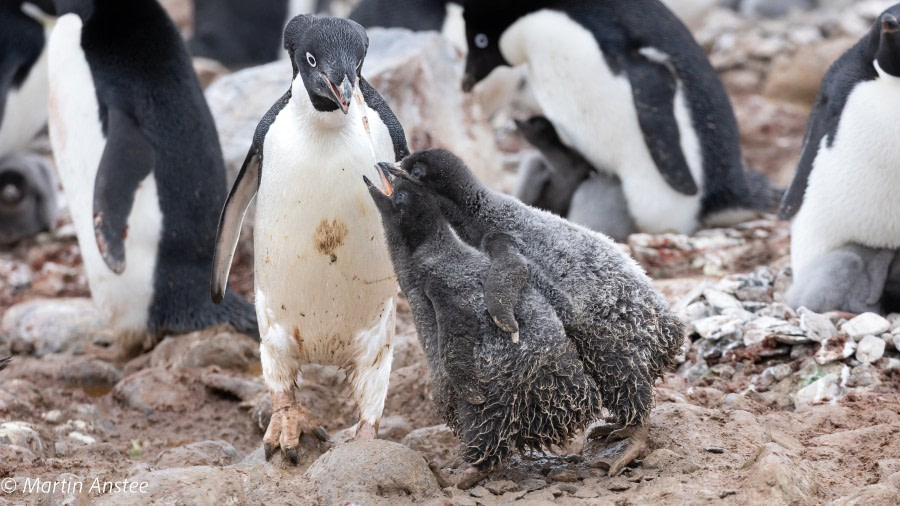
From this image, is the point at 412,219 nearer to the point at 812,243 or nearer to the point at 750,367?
the point at 750,367

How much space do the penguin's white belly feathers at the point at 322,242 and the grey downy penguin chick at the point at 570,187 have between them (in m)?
3.22

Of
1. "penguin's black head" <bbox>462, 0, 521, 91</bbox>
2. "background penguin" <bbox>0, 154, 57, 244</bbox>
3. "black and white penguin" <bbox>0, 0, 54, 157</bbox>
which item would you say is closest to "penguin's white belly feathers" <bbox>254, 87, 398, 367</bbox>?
"penguin's black head" <bbox>462, 0, 521, 91</bbox>

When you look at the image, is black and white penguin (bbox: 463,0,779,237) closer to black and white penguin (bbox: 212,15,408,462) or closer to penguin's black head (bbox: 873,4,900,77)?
penguin's black head (bbox: 873,4,900,77)

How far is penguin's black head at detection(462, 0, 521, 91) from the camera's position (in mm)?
7668

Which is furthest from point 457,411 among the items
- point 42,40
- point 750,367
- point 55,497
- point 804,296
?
point 42,40

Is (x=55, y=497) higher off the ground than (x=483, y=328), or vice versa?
(x=483, y=328)

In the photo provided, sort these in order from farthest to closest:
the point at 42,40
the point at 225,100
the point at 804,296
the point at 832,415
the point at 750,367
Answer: the point at 42,40 → the point at 225,100 → the point at 804,296 → the point at 750,367 → the point at 832,415

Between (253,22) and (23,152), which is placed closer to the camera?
(23,152)

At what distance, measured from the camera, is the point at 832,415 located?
13.7 feet

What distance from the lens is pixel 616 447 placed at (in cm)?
386

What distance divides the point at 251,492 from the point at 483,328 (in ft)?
2.91

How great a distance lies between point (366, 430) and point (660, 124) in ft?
11.9

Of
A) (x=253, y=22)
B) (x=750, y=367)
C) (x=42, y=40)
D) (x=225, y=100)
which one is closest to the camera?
(x=750, y=367)

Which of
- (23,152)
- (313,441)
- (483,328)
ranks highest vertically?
(483,328)
